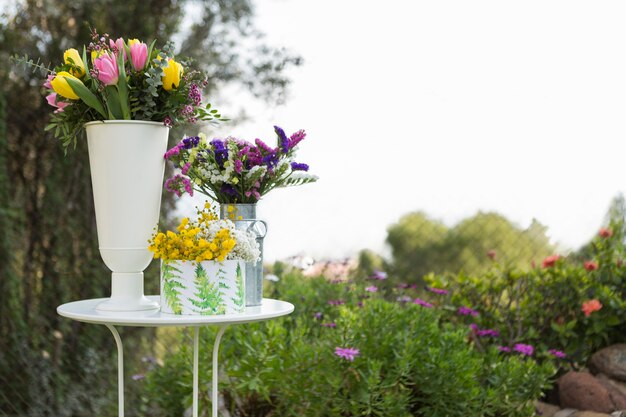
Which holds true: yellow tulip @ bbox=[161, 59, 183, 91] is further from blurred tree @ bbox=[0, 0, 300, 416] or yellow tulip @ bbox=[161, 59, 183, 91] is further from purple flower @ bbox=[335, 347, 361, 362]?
blurred tree @ bbox=[0, 0, 300, 416]

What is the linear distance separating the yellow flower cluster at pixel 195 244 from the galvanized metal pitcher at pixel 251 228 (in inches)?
4.3

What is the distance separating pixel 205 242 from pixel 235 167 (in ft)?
0.76

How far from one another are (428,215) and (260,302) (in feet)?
10.7

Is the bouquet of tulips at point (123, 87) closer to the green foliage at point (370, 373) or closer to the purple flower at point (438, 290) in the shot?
the green foliage at point (370, 373)

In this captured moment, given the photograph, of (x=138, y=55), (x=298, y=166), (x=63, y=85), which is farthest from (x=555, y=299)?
(x=63, y=85)

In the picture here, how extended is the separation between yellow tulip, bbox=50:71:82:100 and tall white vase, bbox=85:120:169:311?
0.31 feet

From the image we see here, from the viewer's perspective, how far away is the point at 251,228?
1.81m

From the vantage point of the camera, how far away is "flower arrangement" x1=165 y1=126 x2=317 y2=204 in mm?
1783

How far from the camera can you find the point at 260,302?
1873mm

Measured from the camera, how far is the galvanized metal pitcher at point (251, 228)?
1.81 m

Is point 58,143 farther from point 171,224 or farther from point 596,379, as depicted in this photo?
point 596,379

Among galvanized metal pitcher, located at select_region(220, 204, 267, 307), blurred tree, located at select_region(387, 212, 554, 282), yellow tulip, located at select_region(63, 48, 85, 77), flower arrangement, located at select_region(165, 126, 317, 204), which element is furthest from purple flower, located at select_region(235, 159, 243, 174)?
blurred tree, located at select_region(387, 212, 554, 282)

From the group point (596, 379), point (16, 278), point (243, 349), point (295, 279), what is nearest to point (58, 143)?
point (16, 278)

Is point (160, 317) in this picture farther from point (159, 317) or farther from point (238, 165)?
point (238, 165)
